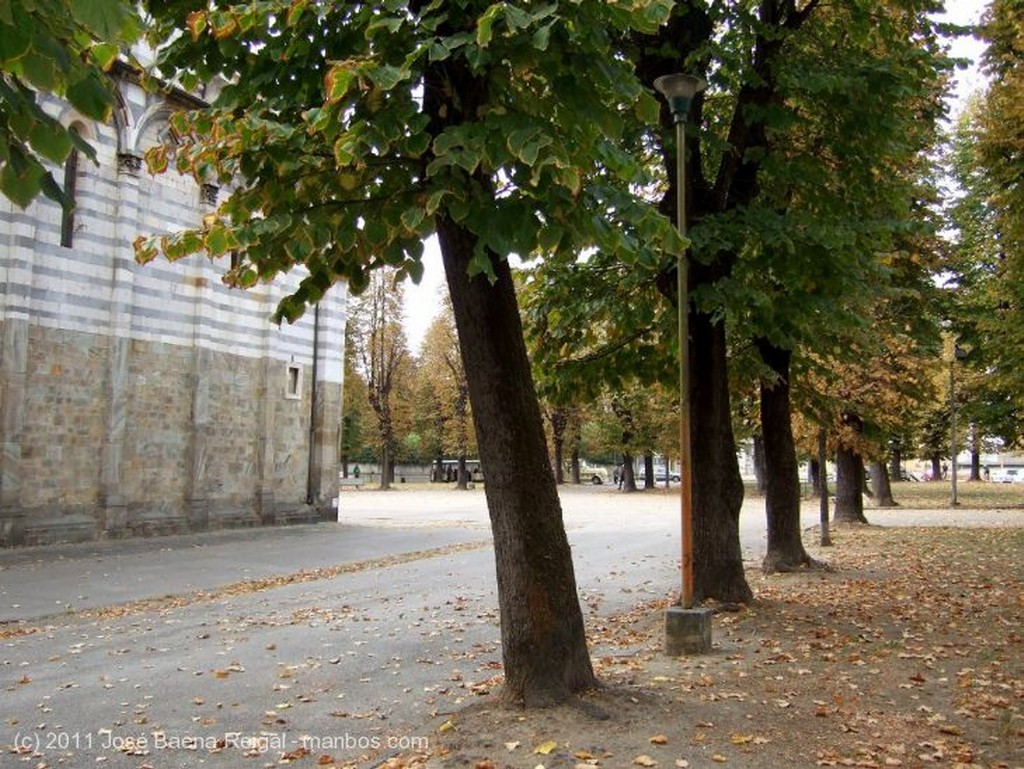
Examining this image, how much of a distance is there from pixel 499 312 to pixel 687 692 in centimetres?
316

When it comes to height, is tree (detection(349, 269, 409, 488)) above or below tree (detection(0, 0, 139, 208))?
above

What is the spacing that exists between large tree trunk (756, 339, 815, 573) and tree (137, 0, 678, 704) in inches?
332

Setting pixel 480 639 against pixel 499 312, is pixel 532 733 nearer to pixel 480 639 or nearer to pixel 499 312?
pixel 499 312

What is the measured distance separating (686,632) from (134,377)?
17027mm

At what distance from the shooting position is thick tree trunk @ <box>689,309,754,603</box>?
10.1m

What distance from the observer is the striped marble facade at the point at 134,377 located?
724 inches

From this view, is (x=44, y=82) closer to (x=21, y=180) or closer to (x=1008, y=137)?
(x=21, y=180)

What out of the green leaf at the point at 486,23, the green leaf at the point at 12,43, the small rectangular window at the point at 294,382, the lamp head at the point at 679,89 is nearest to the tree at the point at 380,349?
the small rectangular window at the point at 294,382

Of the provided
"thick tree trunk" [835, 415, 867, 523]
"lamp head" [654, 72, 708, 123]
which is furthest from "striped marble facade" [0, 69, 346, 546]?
"thick tree trunk" [835, 415, 867, 523]

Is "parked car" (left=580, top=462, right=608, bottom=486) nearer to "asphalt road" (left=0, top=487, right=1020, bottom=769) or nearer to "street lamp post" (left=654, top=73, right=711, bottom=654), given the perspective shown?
"asphalt road" (left=0, top=487, right=1020, bottom=769)

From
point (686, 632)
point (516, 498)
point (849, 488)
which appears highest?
point (516, 498)

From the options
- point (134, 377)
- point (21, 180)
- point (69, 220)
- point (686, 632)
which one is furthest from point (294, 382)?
point (21, 180)

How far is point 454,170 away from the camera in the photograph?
197 inches

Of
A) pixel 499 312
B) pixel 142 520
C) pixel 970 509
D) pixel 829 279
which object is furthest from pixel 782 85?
pixel 970 509
